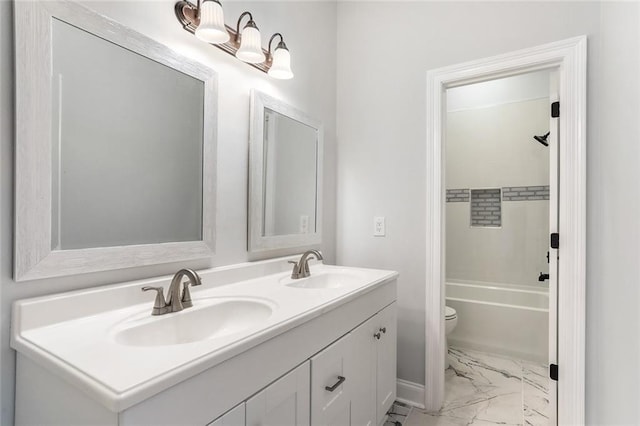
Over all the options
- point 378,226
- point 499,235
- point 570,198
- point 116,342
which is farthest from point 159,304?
point 499,235

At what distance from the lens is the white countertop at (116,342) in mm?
618

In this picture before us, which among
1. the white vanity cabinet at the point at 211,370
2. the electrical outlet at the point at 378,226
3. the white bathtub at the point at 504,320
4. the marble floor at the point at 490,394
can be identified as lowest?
the marble floor at the point at 490,394

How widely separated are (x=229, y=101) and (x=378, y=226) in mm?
1173

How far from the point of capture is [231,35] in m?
1.42

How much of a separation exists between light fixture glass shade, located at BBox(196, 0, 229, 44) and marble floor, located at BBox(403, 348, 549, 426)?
2115 millimetres

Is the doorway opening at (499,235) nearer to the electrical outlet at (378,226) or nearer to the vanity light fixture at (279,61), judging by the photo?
the electrical outlet at (378,226)

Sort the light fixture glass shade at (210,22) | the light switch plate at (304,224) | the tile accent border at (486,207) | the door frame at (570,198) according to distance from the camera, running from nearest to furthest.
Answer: the light fixture glass shade at (210,22) < the door frame at (570,198) < the light switch plate at (304,224) < the tile accent border at (486,207)

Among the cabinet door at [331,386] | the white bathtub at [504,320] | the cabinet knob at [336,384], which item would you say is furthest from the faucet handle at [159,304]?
the white bathtub at [504,320]

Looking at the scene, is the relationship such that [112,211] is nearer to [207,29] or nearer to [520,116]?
[207,29]

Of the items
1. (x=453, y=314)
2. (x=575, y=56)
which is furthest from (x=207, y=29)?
(x=453, y=314)

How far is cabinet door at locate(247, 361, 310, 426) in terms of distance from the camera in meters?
0.85

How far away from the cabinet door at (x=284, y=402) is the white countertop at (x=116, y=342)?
0.15 m

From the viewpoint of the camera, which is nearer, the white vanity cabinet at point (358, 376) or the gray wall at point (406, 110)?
the white vanity cabinet at point (358, 376)

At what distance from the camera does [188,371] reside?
26.4 inches
